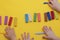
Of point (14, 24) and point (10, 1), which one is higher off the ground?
point (10, 1)

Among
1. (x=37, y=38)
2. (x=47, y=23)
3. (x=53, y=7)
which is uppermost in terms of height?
(x=53, y=7)

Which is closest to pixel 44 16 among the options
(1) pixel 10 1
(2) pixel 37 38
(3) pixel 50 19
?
(3) pixel 50 19

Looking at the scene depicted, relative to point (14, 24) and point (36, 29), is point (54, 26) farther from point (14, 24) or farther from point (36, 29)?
point (14, 24)

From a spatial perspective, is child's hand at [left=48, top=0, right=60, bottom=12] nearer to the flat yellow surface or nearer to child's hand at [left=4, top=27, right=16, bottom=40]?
the flat yellow surface

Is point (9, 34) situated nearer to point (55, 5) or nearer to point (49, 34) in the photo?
point (49, 34)

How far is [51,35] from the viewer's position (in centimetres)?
109

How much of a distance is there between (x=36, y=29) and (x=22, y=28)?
10 centimetres

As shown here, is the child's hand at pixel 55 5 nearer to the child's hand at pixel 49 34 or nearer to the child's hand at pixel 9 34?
the child's hand at pixel 49 34

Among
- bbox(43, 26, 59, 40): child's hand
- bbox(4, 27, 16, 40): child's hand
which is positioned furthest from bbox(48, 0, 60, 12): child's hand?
bbox(4, 27, 16, 40): child's hand

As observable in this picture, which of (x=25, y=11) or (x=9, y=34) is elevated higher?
(x=25, y=11)

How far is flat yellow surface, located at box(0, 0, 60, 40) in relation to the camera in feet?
3.71

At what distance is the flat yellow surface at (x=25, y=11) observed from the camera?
1.13 meters

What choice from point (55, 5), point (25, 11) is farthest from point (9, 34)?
point (55, 5)

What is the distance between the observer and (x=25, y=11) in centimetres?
116
